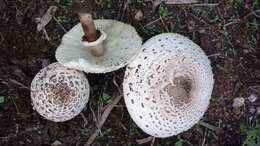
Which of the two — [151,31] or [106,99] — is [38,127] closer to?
[106,99]

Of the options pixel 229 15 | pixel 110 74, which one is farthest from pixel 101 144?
pixel 229 15

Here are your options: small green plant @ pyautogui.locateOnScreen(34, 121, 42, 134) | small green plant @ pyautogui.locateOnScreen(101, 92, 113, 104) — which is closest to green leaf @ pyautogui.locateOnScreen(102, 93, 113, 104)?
small green plant @ pyautogui.locateOnScreen(101, 92, 113, 104)

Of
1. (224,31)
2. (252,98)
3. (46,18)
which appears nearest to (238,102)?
(252,98)

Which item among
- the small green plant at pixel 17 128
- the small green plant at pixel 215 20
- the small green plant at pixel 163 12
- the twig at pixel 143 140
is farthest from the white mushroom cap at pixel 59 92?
the small green plant at pixel 215 20

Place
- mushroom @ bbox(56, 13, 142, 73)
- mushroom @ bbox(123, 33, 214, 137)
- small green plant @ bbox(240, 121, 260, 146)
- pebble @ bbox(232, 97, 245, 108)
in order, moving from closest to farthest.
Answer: mushroom @ bbox(123, 33, 214, 137) < mushroom @ bbox(56, 13, 142, 73) < small green plant @ bbox(240, 121, 260, 146) < pebble @ bbox(232, 97, 245, 108)

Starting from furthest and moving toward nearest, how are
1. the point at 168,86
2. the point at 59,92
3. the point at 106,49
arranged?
the point at 106,49
the point at 59,92
the point at 168,86

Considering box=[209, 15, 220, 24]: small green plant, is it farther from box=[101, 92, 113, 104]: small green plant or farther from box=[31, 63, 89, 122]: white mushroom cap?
box=[31, 63, 89, 122]: white mushroom cap
